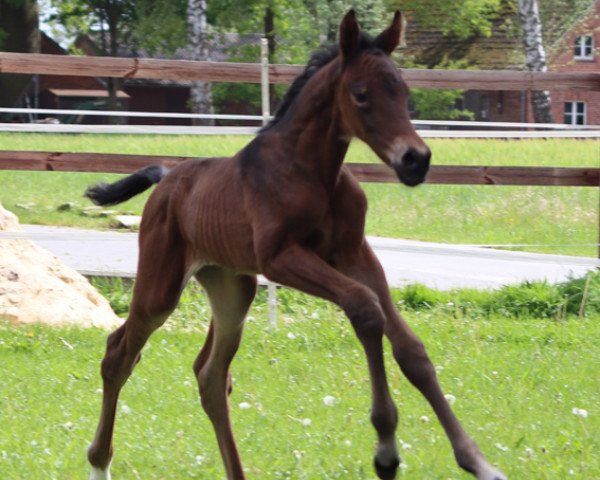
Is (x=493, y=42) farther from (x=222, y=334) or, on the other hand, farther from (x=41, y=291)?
(x=222, y=334)

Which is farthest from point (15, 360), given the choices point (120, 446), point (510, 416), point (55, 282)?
point (510, 416)

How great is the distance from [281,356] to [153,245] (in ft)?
7.92

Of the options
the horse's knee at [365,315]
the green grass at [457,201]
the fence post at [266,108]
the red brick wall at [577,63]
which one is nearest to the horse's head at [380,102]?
the horse's knee at [365,315]

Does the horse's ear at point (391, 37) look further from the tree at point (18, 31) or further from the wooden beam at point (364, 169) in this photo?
the tree at point (18, 31)

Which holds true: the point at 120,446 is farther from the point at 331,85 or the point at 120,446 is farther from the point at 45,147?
the point at 45,147

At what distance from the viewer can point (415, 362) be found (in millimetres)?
4090

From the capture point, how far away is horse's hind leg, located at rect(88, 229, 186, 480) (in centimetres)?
500

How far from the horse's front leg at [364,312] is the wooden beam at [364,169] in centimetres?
415


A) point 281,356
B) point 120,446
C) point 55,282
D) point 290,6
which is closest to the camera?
point 120,446

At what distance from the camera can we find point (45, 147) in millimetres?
21125

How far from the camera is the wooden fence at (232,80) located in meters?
8.50

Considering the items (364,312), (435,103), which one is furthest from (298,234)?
(435,103)

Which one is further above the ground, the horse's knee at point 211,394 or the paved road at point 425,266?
the horse's knee at point 211,394

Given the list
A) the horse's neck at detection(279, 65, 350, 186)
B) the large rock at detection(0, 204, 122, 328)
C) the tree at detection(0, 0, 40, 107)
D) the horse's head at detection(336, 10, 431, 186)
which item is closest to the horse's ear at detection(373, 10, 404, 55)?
the horse's head at detection(336, 10, 431, 186)
